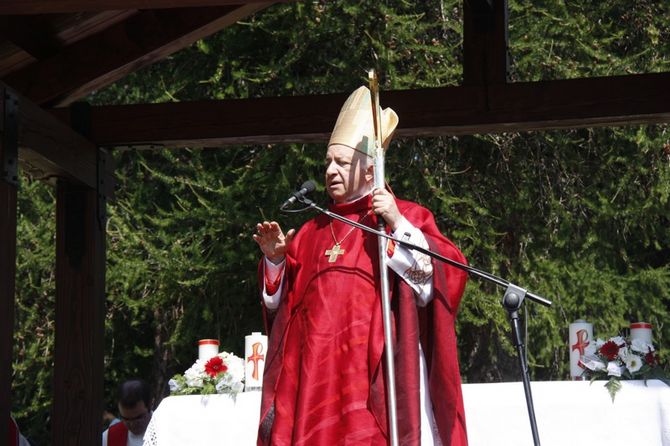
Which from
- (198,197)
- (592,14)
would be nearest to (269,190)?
(198,197)

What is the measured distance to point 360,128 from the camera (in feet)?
17.1

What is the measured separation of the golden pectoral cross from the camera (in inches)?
200

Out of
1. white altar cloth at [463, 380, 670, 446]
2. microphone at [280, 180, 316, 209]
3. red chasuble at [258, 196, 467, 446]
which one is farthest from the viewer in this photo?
white altar cloth at [463, 380, 670, 446]

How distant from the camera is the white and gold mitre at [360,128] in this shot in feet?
17.0

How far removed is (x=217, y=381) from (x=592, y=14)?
529 centimetres

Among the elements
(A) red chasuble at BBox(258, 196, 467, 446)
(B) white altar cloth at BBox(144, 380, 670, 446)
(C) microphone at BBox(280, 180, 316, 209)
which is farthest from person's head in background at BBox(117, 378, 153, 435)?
(C) microphone at BBox(280, 180, 316, 209)

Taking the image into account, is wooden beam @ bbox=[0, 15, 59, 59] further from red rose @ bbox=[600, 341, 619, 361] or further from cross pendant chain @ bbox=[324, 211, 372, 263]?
red rose @ bbox=[600, 341, 619, 361]

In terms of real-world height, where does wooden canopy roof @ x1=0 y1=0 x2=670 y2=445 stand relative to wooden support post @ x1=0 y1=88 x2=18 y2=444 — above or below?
above

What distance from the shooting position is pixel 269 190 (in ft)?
31.9

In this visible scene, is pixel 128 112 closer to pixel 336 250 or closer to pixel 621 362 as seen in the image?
pixel 336 250

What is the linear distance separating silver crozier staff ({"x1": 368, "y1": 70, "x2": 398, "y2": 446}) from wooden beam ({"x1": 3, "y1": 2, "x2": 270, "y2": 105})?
6.92ft

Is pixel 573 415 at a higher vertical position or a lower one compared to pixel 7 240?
lower

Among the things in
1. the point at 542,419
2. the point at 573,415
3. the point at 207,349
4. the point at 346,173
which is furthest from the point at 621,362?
the point at 207,349

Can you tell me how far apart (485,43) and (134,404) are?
3099 mm
